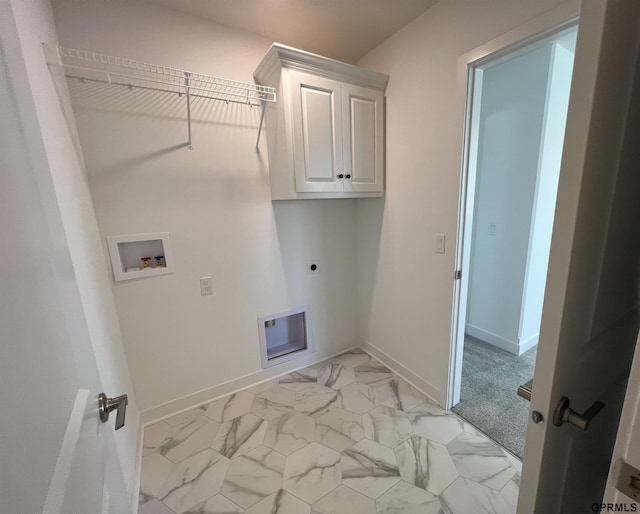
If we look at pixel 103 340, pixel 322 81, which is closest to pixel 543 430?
pixel 103 340

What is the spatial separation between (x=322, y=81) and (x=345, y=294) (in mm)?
1693

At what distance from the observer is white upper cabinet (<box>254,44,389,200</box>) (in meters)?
1.64

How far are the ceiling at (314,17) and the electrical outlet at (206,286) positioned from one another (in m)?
1.61

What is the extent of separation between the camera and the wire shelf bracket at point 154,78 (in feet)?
4.32

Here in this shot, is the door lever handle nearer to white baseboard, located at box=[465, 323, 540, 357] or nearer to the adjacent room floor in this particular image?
the adjacent room floor

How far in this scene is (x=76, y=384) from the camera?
58 centimetres

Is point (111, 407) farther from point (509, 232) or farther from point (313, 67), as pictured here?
point (509, 232)

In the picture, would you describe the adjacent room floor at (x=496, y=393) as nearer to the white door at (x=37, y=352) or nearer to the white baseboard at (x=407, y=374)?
the white baseboard at (x=407, y=374)

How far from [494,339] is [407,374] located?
3.58ft

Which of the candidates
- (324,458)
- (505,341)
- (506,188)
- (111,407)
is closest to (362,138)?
(506,188)

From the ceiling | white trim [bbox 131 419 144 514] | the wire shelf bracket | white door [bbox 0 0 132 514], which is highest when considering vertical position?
the ceiling

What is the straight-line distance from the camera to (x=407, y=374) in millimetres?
2131

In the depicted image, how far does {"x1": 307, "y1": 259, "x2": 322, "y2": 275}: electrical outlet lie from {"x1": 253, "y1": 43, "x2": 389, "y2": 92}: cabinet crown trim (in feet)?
4.34

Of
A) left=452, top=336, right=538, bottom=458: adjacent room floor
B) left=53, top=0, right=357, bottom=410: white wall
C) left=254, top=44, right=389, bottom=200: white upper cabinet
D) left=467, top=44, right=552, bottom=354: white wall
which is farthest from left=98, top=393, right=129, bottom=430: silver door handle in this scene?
left=467, top=44, right=552, bottom=354: white wall
